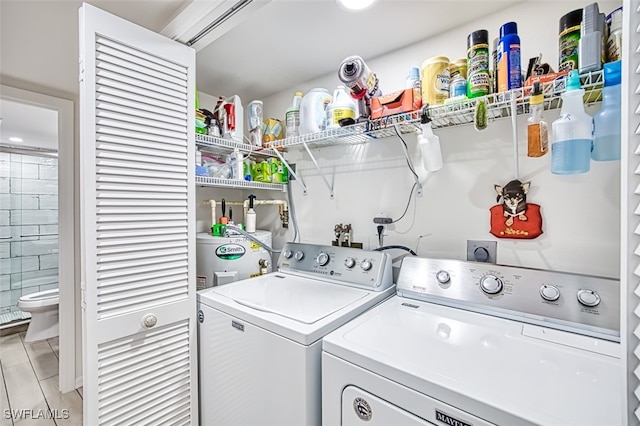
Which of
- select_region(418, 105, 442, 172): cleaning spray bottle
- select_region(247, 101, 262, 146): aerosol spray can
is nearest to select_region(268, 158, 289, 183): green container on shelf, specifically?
select_region(247, 101, 262, 146): aerosol spray can

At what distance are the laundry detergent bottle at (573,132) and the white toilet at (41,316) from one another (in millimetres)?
4412

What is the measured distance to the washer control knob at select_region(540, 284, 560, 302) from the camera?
1057 millimetres

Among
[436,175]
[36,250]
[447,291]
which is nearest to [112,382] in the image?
[447,291]

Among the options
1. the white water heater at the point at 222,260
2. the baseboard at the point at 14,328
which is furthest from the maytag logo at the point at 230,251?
the baseboard at the point at 14,328

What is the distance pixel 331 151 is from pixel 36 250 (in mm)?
4523

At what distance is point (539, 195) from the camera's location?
1308 mm

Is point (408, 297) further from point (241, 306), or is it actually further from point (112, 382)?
point (112, 382)

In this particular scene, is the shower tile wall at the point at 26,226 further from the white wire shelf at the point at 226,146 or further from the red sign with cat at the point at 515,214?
the red sign with cat at the point at 515,214

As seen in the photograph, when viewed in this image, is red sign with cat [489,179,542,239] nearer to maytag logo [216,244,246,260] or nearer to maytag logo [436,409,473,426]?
maytag logo [436,409,473,426]

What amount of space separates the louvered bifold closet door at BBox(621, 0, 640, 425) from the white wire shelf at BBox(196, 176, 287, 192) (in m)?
1.72

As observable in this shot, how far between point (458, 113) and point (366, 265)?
2.85 ft

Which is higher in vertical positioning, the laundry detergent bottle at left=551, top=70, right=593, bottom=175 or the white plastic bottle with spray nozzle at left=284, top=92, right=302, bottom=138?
the white plastic bottle with spray nozzle at left=284, top=92, right=302, bottom=138

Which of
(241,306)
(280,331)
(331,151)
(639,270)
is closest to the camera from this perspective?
(639,270)

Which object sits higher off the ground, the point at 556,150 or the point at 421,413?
the point at 556,150
